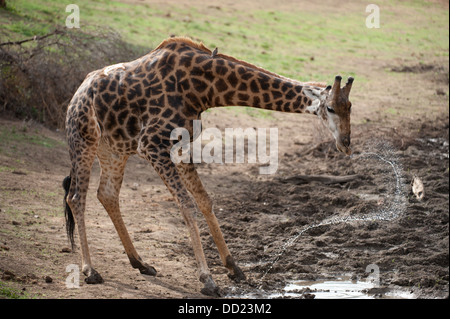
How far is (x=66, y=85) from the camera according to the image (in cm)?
1155

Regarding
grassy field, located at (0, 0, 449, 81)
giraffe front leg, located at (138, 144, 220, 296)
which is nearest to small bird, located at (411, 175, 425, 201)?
giraffe front leg, located at (138, 144, 220, 296)

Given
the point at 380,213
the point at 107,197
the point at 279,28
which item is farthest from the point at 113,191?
the point at 279,28

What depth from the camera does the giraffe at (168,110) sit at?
6.50 metres

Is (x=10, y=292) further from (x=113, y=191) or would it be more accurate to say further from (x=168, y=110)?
(x=168, y=110)

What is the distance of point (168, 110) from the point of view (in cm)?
662

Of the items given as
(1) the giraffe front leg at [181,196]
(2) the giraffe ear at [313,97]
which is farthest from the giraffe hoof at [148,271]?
(2) the giraffe ear at [313,97]

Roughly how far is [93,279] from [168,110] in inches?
72.7

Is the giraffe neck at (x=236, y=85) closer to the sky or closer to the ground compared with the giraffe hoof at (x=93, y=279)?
closer to the sky

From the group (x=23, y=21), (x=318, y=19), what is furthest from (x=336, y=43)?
(x=23, y=21)

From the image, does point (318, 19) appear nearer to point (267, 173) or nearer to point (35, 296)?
point (267, 173)

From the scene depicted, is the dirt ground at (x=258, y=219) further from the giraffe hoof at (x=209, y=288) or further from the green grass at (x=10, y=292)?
the giraffe hoof at (x=209, y=288)

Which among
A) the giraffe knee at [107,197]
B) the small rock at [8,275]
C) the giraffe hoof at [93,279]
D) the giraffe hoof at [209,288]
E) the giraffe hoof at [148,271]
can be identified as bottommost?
the giraffe hoof at [148,271]

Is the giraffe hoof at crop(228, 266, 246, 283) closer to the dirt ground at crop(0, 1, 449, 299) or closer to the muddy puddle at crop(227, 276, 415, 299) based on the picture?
the dirt ground at crop(0, 1, 449, 299)

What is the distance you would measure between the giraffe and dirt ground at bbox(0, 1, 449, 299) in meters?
0.41
